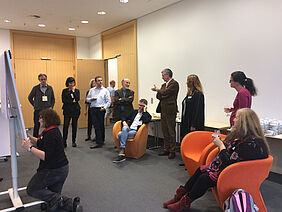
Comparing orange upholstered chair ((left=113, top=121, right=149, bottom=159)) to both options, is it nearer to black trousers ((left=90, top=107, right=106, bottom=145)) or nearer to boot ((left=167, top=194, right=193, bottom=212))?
black trousers ((left=90, top=107, right=106, bottom=145))

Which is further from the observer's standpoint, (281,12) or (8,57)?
(281,12)

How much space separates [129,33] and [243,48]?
3581 millimetres

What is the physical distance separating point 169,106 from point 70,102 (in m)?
2.14

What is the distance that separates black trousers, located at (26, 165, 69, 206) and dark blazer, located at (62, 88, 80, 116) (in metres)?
2.74

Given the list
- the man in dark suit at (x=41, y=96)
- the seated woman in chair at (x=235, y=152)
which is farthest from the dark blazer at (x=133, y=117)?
the seated woman in chair at (x=235, y=152)

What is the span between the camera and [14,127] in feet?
8.38

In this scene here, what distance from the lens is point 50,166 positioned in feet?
7.88

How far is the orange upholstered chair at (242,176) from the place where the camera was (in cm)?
208

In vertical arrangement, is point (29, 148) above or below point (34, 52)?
below

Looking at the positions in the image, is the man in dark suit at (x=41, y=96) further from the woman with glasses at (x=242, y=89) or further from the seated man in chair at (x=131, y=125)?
the woman with glasses at (x=242, y=89)

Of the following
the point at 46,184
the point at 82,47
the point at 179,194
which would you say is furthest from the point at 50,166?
the point at 82,47

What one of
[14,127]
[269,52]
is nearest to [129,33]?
[269,52]

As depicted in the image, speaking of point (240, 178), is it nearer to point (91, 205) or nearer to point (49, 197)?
point (91, 205)

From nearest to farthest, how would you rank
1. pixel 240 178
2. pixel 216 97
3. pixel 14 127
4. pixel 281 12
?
pixel 240 178 < pixel 14 127 < pixel 281 12 < pixel 216 97
